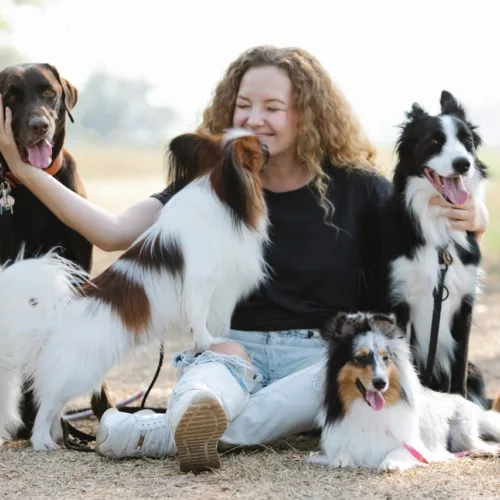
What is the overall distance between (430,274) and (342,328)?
700 mm

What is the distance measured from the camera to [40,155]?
377 cm

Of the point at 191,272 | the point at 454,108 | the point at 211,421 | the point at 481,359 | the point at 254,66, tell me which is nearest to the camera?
the point at 211,421

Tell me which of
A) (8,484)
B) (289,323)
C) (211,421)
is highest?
(289,323)

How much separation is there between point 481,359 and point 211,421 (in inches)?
162

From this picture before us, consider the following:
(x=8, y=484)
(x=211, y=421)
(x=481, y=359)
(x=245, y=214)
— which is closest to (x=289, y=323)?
(x=245, y=214)

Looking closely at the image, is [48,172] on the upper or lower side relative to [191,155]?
lower

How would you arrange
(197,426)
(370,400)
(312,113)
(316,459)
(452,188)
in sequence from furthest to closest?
(312,113), (452,188), (316,459), (370,400), (197,426)

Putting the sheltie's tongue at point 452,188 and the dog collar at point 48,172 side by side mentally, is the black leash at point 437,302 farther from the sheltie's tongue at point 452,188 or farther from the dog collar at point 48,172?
the dog collar at point 48,172

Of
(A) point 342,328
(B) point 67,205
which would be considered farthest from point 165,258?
(A) point 342,328

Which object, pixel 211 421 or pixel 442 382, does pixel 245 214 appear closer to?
pixel 211 421

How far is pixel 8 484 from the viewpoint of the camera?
3096 mm

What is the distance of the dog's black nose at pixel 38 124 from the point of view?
3701 millimetres

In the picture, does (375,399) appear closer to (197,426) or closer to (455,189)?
(197,426)

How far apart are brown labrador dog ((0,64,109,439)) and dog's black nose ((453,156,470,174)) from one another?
1.82m
